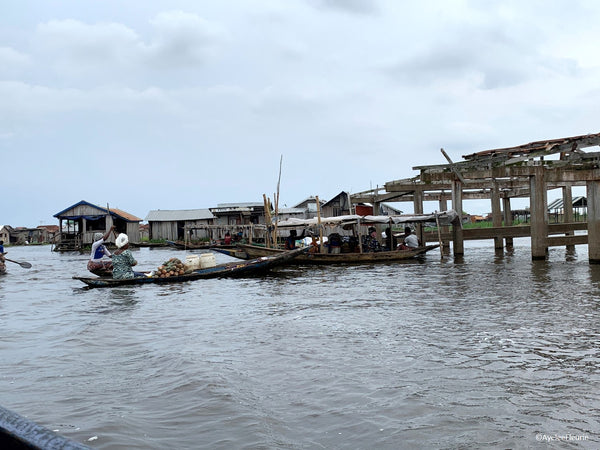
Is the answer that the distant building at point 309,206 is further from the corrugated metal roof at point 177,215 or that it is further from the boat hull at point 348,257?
the boat hull at point 348,257

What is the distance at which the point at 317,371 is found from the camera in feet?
19.9

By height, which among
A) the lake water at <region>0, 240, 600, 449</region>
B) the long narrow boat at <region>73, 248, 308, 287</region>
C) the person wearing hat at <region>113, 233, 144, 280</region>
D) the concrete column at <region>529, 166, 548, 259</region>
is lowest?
the lake water at <region>0, 240, 600, 449</region>

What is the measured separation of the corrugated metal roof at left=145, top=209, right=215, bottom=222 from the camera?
169 feet

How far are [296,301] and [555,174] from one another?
10.9 meters

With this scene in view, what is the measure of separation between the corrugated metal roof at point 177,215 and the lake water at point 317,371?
Answer: 39.5m

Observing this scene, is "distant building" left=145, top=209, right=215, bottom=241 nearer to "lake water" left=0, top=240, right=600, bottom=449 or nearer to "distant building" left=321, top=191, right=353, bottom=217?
"distant building" left=321, top=191, right=353, bottom=217

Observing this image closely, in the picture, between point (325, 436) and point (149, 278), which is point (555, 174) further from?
point (325, 436)

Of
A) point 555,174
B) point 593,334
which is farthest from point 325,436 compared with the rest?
point 555,174

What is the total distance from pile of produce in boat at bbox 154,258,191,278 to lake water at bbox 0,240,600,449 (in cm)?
385

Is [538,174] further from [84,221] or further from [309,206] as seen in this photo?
[84,221]

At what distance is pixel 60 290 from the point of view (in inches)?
645

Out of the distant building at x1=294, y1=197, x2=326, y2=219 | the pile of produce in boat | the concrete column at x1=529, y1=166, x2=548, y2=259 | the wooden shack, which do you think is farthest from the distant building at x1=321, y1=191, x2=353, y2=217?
the pile of produce in boat

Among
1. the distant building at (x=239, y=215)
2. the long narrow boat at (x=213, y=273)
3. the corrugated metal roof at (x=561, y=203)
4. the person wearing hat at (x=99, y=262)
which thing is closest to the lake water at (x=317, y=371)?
the long narrow boat at (x=213, y=273)

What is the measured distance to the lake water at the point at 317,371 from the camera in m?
4.35
